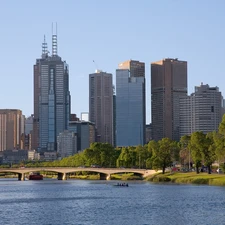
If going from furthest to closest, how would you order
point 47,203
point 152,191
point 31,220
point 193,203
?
point 152,191 < point 47,203 < point 193,203 < point 31,220

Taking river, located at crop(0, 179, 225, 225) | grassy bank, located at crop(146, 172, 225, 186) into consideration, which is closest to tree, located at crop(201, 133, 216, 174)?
grassy bank, located at crop(146, 172, 225, 186)

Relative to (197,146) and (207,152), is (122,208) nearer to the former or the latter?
(197,146)

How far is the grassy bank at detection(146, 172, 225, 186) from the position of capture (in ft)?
525

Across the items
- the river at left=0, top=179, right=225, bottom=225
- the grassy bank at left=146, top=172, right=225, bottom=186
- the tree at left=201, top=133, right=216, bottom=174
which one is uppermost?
the tree at left=201, top=133, right=216, bottom=174

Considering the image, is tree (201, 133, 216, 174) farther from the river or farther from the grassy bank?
the river

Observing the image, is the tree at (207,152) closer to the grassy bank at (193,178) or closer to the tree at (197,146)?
the tree at (197,146)

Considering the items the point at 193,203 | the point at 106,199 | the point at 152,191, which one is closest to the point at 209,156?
the point at 152,191

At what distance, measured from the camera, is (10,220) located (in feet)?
312

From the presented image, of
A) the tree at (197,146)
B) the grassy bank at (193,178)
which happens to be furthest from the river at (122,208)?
the tree at (197,146)

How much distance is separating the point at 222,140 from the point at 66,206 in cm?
5184

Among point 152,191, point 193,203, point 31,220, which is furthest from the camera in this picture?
point 152,191

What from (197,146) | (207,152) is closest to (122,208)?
(197,146)

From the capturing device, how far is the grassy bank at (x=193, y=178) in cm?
→ 16011

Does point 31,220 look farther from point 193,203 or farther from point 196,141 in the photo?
point 196,141
